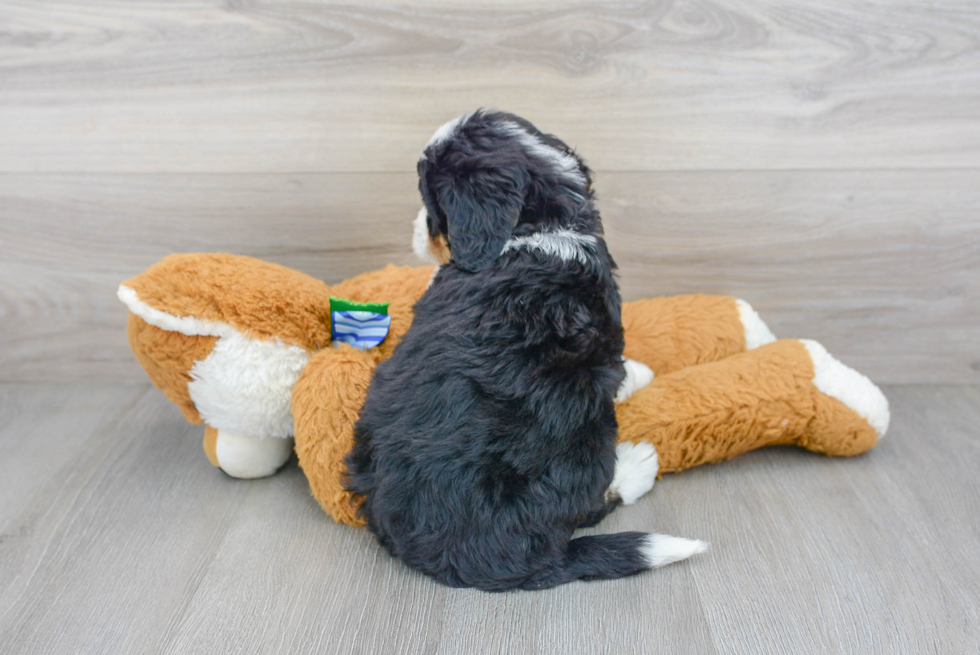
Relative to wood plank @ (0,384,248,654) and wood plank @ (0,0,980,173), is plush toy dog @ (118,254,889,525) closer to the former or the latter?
wood plank @ (0,384,248,654)

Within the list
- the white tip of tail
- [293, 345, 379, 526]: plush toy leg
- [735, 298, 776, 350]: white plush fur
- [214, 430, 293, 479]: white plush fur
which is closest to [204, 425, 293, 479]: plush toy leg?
[214, 430, 293, 479]: white plush fur

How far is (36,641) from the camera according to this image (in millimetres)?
897

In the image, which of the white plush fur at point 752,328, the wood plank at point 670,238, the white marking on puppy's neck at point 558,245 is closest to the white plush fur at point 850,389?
the white plush fur at point 752,328

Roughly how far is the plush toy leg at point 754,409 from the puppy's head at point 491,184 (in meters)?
0.39

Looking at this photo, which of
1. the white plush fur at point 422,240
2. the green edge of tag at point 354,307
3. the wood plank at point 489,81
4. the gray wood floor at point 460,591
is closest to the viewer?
the gray wood floor at point 460,591

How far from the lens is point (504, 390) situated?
896 millimetres

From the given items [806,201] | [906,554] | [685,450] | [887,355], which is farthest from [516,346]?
[887,355]

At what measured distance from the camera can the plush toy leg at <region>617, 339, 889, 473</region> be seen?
116cm

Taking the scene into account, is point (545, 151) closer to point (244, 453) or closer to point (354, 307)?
point (354, 307)

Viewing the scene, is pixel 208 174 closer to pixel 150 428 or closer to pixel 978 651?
pixel 150 428

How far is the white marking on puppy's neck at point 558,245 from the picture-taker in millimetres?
928

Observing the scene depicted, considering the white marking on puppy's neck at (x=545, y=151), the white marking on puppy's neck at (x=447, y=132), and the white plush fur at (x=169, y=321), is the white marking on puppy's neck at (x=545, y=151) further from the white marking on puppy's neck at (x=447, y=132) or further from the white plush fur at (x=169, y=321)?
the white plush fur at (x=169, y=321)

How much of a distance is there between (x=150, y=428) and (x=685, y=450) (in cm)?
100

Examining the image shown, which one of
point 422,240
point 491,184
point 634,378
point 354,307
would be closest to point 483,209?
point 491,184
